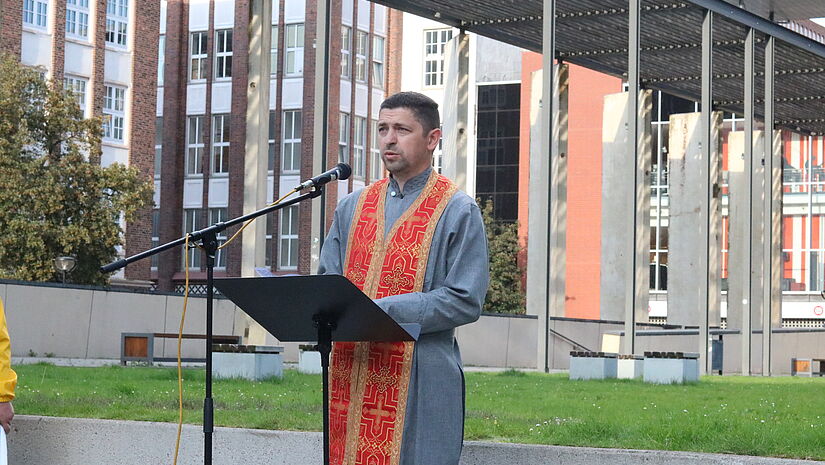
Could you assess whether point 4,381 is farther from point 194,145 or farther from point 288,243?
point 194,145

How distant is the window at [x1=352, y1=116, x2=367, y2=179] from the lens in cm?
5925

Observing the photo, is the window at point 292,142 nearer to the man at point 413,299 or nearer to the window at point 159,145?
the window at point 159,145

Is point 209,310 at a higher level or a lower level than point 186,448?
higher

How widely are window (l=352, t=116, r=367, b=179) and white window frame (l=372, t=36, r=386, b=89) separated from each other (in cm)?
247

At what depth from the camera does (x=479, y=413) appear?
11.1 m

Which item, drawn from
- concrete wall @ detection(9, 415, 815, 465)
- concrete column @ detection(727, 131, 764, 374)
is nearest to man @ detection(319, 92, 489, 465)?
concrete wall @ detection(9, 415, 815, 465)

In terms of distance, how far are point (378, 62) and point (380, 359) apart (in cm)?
5697

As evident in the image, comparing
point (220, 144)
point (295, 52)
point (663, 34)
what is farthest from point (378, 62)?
point (663, 34)

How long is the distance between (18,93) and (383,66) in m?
24.6

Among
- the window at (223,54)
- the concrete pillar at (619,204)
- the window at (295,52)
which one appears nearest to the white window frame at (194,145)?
the window at (223,54)

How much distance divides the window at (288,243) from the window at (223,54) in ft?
23.4

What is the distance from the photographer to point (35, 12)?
155ft

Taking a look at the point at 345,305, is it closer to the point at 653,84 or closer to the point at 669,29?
the point at 669,29

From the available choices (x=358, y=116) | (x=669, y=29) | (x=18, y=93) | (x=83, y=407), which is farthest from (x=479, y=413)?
(x=358, y=116)
